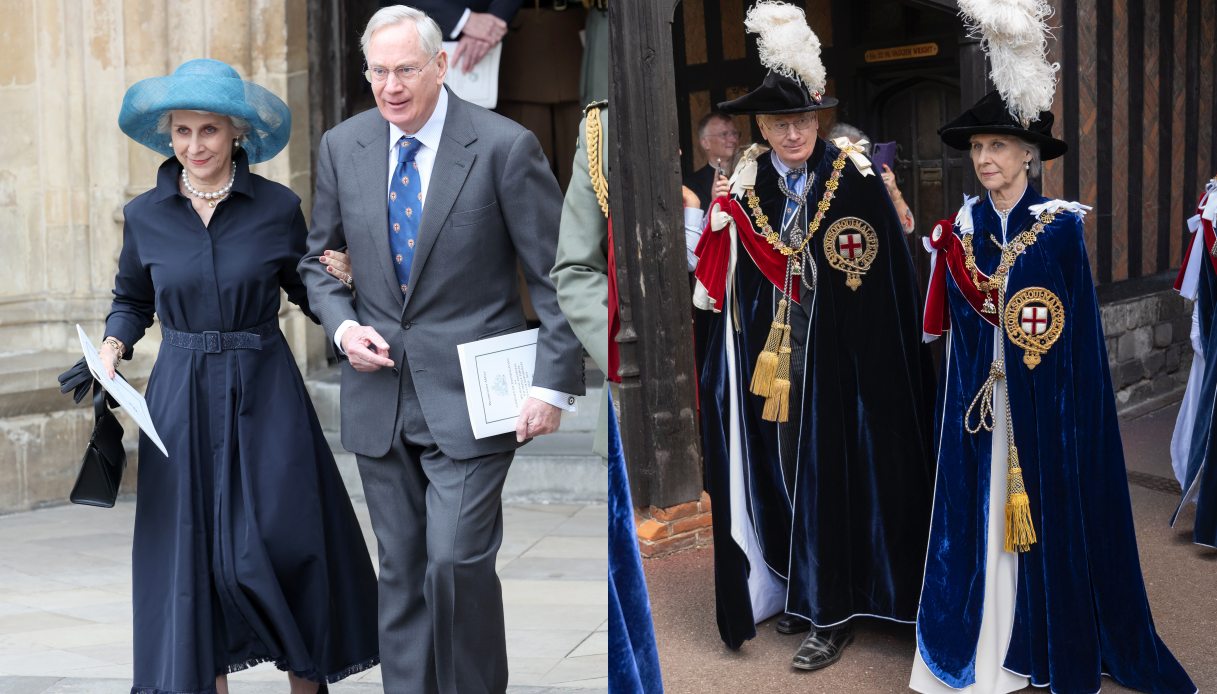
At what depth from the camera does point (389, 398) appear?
3.49 meters

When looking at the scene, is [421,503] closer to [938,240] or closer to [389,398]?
[389,398]

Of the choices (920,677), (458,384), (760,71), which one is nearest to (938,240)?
(920,677)

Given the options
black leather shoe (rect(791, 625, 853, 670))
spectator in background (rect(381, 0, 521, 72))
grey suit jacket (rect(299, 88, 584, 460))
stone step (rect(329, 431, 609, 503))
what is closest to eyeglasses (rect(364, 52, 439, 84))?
grey suit jacket (rect(299, 88, 584, 460))

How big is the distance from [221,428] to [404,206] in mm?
797

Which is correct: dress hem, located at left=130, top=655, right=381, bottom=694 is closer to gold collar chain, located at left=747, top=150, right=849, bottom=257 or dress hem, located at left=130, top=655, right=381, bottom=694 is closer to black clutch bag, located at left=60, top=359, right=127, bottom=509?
black clutch bag, located at left=60, top=359, right=127, bottom=509

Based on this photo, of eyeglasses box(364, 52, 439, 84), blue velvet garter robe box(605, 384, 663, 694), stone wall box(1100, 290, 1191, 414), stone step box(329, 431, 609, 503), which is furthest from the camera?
stone wall box(1100, 290, 1191, 414)

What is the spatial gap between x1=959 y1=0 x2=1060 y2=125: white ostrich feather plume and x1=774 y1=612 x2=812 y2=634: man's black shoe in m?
1.71

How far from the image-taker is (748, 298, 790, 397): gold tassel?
4.63 m

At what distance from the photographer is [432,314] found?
3453 mm

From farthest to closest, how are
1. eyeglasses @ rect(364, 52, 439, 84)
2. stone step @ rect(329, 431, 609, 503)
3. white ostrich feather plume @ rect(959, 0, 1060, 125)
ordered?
stone step @ rect(329, 431, 609, 503) < white ostrich feather plume @ rect(959, 0, 1060, 125) < eyeglasses @ rect(364, 52, 439, 84)

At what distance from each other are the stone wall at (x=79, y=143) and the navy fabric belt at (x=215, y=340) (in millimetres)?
3486

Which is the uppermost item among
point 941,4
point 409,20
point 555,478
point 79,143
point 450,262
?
point 941,4

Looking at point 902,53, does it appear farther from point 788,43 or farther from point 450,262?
point 450,262

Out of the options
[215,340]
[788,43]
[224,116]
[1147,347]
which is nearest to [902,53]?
[1147,347]
